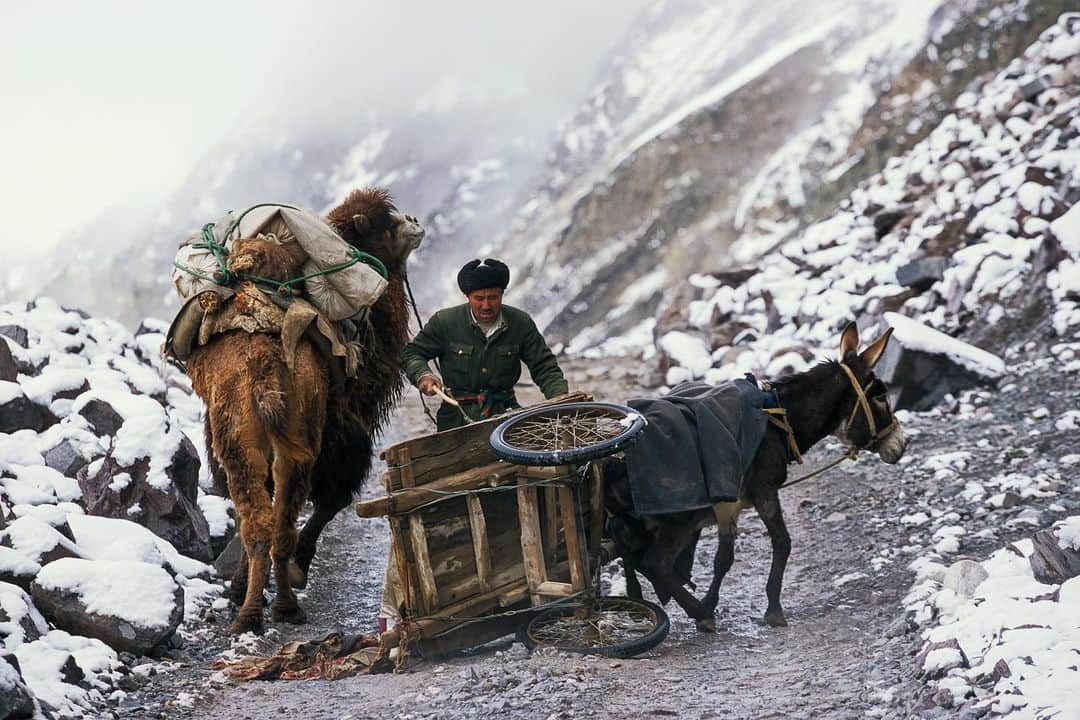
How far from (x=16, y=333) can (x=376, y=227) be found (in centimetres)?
333

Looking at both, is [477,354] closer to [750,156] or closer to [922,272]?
[922,272]

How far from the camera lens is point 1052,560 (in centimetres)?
437

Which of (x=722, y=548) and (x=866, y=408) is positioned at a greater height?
(x=866, y=408)

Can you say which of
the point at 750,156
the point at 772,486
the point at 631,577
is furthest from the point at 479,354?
the point at 750,156

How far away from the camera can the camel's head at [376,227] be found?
23.6 feet

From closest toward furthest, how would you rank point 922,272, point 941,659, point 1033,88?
point 941,659
point 922,272
point 1033,88

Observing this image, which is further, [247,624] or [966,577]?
[247,624]

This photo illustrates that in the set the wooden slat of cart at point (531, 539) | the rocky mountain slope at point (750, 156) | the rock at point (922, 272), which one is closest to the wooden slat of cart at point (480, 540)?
the wooden slat of cart at point (531, 539)

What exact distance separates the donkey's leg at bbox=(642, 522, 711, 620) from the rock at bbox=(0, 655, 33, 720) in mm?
2890

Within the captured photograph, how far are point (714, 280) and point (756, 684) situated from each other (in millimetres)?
11458

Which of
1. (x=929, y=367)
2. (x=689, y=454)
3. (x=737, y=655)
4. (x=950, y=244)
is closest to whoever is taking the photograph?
(x=737, y=655)

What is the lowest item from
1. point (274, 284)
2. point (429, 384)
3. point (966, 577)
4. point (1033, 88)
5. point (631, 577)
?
point (966, 577)

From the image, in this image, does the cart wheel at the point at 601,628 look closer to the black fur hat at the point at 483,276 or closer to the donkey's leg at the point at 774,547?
the donkey's leg at the point at 774,547

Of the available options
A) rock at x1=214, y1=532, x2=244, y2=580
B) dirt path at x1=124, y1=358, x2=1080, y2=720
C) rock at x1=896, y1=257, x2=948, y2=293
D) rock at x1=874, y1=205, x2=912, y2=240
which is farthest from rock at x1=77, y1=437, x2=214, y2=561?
rock at x1=874, y1=205, x2=912, y2=240
